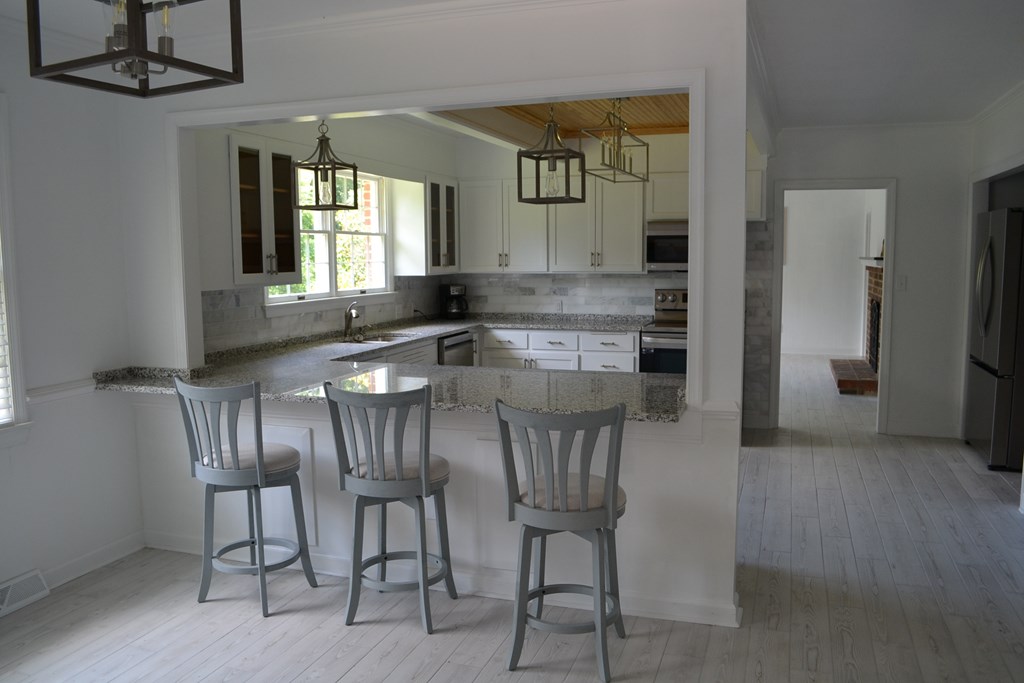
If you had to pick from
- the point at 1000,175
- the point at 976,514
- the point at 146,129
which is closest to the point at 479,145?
the point at 146,129

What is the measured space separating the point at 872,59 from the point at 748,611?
2.89 m

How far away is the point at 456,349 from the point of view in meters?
6.29

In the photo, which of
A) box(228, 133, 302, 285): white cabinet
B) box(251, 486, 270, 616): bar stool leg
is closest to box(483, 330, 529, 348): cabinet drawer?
box(228, 133, 302, 285): white cabinet

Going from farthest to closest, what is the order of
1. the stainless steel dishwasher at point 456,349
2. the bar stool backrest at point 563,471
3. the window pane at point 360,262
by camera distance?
the stainless steel dishwasher at point 456,349 → the window pane at point 360,262 → the bar stool backrest at point 563,471

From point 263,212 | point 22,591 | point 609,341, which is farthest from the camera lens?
point 609,341

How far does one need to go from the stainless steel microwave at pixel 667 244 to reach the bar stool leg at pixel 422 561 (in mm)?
3779

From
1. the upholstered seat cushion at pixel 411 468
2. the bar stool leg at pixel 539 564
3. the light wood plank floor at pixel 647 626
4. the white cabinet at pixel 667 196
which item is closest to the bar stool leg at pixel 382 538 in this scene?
the light wood plank floor at pixel 647 626

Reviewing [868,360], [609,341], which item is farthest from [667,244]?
[868,360]

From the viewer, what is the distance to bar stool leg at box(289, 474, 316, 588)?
352 cm

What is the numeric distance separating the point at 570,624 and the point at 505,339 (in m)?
3.94

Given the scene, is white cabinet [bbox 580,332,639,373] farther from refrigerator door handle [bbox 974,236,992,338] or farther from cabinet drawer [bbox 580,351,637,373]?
refrigerator door handle [bbox 974,236,992,338]

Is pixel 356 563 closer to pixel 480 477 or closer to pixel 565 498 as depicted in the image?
pixel 480 477

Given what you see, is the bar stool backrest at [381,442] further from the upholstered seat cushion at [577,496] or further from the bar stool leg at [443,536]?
the upholstered seat cushion at [577,496]

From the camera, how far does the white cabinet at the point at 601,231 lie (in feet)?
21.4
